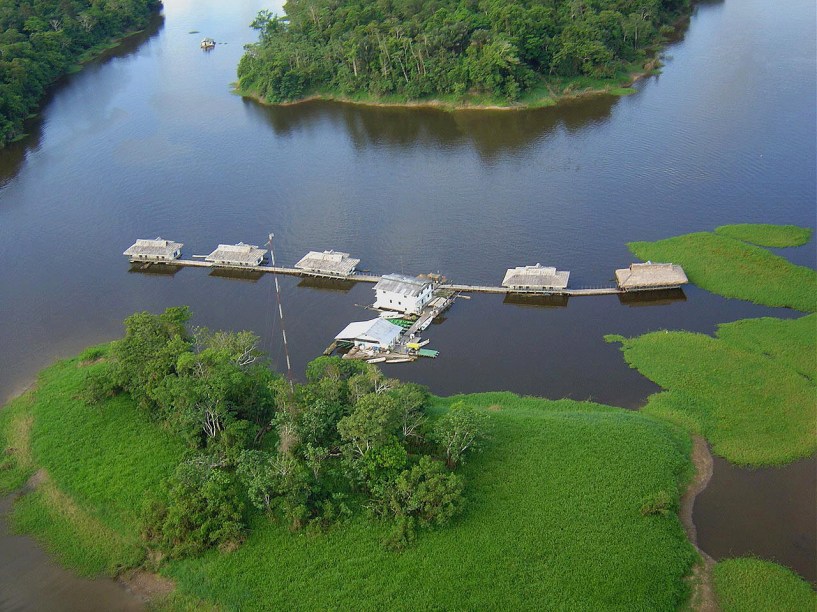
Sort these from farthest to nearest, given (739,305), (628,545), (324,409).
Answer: (739,305), (324,409), (628,545)

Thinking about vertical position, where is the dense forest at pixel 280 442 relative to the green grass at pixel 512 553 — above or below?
above

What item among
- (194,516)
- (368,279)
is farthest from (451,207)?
(194,516)

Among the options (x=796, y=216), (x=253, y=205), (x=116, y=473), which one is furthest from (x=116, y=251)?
(x=796, y=216)

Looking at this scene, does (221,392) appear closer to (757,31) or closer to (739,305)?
(739,305)

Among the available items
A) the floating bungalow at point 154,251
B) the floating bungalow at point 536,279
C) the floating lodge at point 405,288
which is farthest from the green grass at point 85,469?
the floating bungalow at point 536,279

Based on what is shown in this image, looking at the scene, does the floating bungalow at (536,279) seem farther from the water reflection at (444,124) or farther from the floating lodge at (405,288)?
the water reflection at (444,124)

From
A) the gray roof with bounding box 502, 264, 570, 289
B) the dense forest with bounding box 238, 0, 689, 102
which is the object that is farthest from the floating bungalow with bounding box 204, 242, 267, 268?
the dense forest with bounding box 238, 0, 689, 102

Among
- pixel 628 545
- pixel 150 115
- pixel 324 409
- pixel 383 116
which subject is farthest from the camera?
pixel 150 115
